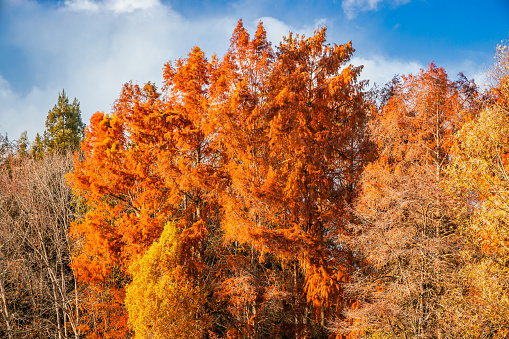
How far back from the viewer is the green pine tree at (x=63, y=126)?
33031 millimetres

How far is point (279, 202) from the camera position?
1476 centimetres

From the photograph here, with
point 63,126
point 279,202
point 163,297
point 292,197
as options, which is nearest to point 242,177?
point 279,202

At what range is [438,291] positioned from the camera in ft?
36.6

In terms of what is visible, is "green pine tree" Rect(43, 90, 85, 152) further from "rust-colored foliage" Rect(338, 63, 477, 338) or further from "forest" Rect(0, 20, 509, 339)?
"rust-colored foliage" Rect(338, 63, 477, 338)

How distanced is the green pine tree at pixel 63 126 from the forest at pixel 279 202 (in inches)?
583

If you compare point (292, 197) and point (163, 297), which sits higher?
point (292, 197)

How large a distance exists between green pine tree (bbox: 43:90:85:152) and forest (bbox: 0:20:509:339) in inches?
583

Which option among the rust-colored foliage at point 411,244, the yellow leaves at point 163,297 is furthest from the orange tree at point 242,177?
the rust-colored foliage at point 411,244

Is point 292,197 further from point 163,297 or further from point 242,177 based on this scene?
point 163,297

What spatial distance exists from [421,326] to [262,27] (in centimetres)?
1255

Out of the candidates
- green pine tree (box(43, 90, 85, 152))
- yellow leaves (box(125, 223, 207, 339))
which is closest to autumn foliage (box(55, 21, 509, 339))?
yellow leaves (box(125, 223, 207, 339))

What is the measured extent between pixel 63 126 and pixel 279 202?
90.1 ft

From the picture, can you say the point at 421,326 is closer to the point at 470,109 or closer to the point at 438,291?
the point at 438,291

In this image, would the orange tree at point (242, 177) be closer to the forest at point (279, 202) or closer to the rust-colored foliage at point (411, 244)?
the forest at point (279, 202)
